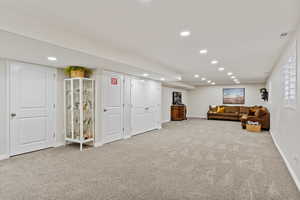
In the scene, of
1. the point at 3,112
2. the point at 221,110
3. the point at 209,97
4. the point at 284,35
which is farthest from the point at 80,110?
the point at 209,97

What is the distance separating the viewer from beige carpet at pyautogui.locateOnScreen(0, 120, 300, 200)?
2176 millimetres

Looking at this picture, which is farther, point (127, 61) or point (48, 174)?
point (127, 61)

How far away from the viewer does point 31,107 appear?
3.94 metres

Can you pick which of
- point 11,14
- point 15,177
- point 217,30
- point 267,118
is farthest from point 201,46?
point 267,118

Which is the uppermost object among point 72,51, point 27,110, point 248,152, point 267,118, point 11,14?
point 11,14

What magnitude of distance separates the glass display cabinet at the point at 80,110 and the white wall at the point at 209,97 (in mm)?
8873

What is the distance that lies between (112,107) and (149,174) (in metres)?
2.65

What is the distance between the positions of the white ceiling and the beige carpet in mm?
2098

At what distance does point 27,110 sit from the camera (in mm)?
3873

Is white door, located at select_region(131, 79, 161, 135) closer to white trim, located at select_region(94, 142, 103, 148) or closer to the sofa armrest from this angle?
white trim, located at select_region(94, 142, 103, 148)

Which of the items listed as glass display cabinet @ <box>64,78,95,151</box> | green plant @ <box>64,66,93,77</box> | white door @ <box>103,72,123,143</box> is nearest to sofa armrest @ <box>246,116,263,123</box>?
white door @ <box>103,72,123,143</box>

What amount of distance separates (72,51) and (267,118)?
7.28 metres

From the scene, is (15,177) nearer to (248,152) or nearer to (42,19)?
(42,19)

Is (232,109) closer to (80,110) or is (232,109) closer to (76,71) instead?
(80,110)
